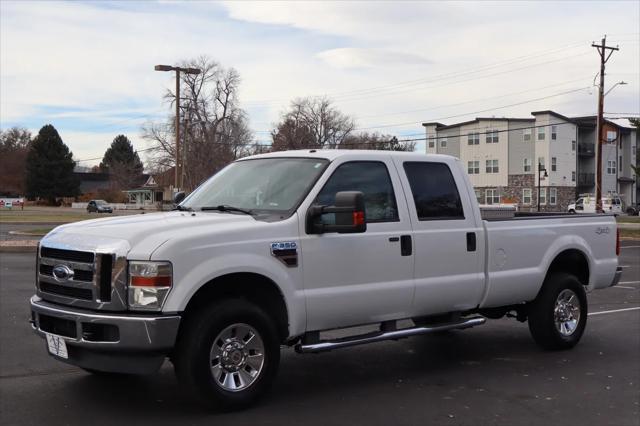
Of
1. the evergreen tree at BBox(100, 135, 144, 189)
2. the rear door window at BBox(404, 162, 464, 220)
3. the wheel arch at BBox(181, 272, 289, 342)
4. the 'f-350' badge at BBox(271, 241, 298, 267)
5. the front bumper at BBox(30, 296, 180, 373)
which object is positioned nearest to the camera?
the front bumper at BBox(30, 296, 180, 373)

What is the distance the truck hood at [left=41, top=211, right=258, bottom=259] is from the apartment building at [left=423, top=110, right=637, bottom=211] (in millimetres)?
65353

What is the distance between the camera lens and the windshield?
19.2 feet

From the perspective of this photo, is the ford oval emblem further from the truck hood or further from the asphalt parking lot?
the asphalt parking lot

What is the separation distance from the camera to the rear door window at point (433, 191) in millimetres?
6504

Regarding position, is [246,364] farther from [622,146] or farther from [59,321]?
[622,146]

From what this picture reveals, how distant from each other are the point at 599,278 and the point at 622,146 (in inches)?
3147

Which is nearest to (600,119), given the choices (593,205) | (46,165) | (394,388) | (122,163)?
(593,205)

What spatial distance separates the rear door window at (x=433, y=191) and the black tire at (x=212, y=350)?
1918mm

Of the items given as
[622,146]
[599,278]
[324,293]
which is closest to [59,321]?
[324,293]

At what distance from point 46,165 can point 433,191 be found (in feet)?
343

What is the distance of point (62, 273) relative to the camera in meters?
5.17

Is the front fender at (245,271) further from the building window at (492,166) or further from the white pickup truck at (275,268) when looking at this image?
the building window at (492,166)

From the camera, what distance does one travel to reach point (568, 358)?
7.33 m

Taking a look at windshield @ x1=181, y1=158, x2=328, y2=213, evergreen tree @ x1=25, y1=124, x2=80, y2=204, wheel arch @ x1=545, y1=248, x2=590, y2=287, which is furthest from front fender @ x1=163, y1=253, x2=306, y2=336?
evergreen tree @ x1=25, y1=124, x2=80, y2=204
